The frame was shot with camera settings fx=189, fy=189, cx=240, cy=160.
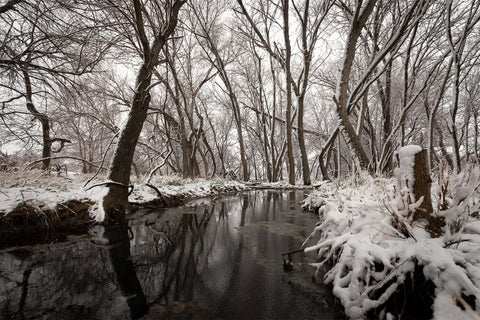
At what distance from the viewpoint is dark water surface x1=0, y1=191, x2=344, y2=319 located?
59.9 inches

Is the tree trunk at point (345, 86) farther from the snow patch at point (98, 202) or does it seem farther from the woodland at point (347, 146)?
the snow patch at point (98, 202)

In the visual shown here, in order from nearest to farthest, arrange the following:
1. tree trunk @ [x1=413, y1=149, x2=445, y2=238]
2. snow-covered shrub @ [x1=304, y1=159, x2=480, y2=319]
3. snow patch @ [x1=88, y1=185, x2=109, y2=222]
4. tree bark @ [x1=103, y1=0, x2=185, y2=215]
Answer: snow-covered shrub @ [x1=304, y1=159, x2=480, y2=319], tree trunk @ [x1=413, y1=149, x2=445, y2=238], snow patch @ [x1=88, y1=185, x2=109, y2=222], tree bark @ [x1=103, y1=0, x2=185, y2=215]

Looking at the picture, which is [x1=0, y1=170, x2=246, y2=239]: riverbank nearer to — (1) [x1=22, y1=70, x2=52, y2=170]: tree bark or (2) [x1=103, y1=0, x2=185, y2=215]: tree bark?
(2) [x1=103, y1=0, x2=185, y2=215]: tree bark

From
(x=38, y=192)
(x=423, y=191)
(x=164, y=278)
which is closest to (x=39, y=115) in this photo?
(x=38, y=192)

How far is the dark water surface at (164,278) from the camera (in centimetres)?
152

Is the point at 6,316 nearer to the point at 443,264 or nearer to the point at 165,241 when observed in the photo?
the point at 165,241

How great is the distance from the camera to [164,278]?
2.02 meters

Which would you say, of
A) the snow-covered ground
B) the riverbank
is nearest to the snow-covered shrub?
the riverbank

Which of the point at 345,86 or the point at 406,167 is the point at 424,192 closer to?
the point at 406,167

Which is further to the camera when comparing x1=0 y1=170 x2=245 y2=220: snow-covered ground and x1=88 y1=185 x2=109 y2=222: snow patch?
x1=88 y1=185 x2=109 y2=222: snow patch

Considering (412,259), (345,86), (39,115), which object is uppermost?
(345,86)

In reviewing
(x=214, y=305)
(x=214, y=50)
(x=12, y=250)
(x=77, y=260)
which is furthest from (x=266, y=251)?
(x=214, y=50)

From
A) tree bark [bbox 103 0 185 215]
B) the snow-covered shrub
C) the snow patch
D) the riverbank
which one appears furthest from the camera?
tree bark [bbox 103 0 185 215]

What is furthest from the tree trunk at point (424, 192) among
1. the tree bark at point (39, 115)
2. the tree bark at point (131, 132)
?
the tree bark at point (39, 115)
